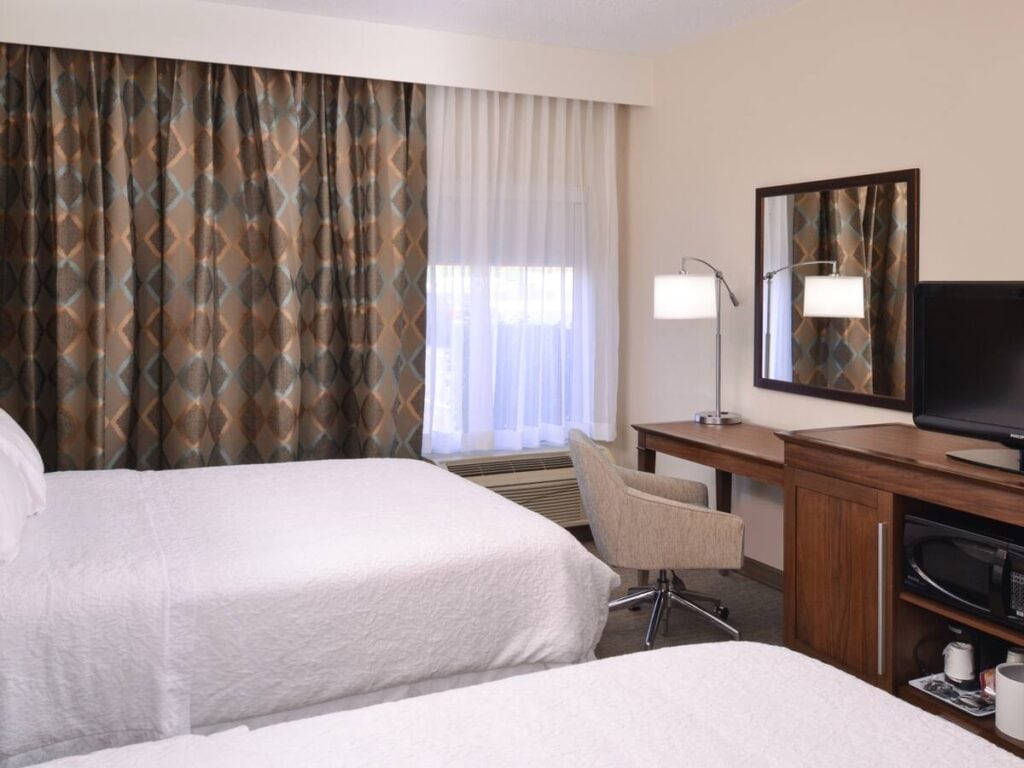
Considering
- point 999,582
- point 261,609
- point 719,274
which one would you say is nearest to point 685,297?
point 719,274

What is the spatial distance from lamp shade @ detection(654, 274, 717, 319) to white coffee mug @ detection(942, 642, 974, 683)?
1.79m

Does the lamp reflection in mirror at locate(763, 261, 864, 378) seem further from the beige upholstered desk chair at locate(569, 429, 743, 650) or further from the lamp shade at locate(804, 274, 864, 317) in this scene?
the beige upholstered desk chair at locate(569, 429, 743, 650)

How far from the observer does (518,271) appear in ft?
16.6

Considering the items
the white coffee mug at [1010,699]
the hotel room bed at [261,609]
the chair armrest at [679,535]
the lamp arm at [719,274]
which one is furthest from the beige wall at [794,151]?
the hotel room bed at [261,609]

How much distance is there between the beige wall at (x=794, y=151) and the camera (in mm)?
3322

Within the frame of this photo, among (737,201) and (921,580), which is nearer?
(921,580)

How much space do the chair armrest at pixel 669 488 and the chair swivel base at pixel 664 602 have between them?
1.12ft

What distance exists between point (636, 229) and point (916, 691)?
9.86ft

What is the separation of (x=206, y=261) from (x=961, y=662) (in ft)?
11.1

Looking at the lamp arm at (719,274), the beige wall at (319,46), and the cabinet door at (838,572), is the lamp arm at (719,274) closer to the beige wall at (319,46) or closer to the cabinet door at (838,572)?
the beige wall at (319,46)

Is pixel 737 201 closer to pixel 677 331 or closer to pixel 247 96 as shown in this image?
pixel 677 331

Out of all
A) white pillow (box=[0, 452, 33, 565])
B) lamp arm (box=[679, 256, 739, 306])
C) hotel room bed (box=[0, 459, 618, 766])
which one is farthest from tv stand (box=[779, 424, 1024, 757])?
white pillow (box=[0, 452, 33, 565])

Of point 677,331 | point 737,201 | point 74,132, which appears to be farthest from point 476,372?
point 74,132

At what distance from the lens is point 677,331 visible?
499 cm
